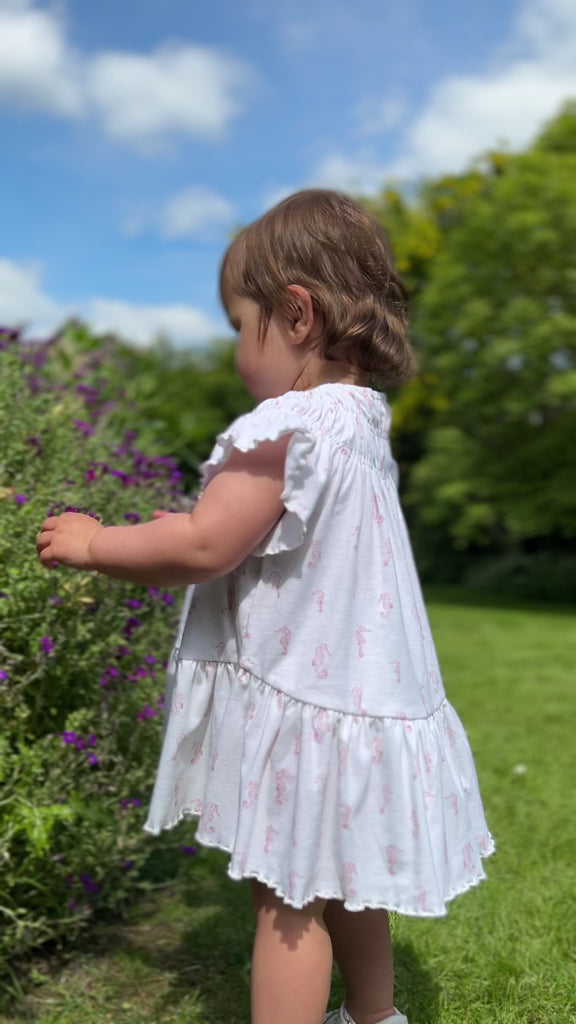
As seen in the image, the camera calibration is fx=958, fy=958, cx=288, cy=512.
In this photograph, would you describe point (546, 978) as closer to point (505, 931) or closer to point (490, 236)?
point (505, 931)

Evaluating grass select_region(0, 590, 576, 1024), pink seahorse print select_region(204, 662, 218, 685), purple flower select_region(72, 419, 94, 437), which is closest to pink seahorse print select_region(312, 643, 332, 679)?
pink seahorse print select_region(204, 662, 218, 685)

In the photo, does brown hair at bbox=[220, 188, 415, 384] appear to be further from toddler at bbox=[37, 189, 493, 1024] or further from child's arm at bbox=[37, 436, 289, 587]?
child's arm at bbox=[37, 436, 289, 587]

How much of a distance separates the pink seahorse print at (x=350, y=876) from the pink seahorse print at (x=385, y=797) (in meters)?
0.10

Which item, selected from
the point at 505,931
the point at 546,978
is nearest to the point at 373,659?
the point at 546,978

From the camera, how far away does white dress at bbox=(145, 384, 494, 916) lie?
5.08ft

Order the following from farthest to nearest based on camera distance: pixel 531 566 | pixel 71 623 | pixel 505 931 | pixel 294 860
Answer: pixel 531 566 < pixel 505 931 < pixel 71 623 < pixel 294 860

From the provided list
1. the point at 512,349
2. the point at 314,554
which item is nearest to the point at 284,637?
the point at 314,554

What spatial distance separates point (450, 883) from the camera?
1.62 m

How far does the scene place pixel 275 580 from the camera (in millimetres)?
1655

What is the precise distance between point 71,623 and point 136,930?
40.3 inches

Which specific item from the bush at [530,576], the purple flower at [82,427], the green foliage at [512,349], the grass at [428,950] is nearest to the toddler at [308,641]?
the grass at [428,950]

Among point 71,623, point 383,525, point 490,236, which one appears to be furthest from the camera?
point 490,236

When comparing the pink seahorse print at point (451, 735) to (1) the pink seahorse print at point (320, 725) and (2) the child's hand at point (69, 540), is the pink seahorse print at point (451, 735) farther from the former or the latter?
(2) the child's hand at point (69, 540)

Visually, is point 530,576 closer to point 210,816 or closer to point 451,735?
point 451,735
